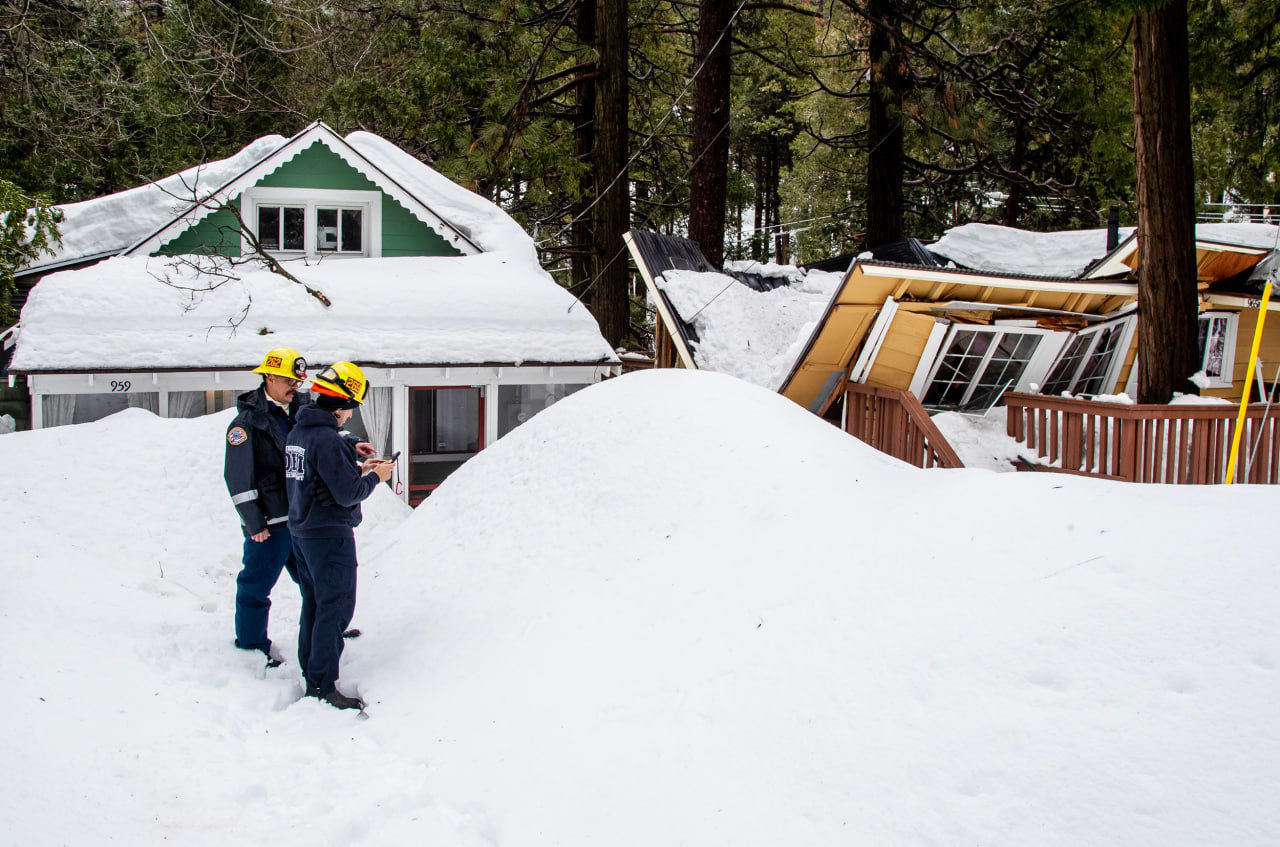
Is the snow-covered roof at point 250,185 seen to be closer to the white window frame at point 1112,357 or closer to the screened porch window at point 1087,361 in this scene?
the screened porch window at point 1087,361

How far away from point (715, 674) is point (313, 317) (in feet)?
32.5

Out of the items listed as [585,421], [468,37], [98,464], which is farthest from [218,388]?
[468,37]

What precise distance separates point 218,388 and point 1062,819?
453 inches

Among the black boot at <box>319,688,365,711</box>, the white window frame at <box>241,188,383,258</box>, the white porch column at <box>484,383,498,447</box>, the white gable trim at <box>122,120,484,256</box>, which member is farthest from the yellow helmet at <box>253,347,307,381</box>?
the white window frame at <box>241,188,383,258</box>

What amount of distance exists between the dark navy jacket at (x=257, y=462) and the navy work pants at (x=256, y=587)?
12cm

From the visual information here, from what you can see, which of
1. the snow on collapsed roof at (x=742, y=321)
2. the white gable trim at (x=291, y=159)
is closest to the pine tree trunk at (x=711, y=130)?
the snow on collapsed roof at (x=742, y=321)

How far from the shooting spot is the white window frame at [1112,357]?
11.0m

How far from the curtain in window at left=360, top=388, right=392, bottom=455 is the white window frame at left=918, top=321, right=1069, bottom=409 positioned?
7.27 meters

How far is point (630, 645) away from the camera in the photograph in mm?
5281

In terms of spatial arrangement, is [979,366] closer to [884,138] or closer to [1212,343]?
[1212,343]

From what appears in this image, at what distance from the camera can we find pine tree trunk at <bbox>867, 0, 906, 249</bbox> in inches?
623

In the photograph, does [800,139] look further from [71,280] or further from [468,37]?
[71,280]

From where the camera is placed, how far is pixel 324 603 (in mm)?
5391

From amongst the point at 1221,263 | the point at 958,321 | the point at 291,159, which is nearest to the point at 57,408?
the point at 291,159
